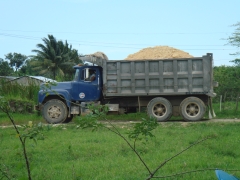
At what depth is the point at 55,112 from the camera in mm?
17172

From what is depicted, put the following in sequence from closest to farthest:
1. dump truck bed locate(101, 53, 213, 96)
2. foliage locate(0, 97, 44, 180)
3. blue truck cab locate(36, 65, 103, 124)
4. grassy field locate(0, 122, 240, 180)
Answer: foliage locate(0, 97, 44, 180) → grassy field locate(0, 122, 240, 180) → dump truck bed locate(101, 53, 213, 96) → blue truck cab locate(36, 65, 103, 124)

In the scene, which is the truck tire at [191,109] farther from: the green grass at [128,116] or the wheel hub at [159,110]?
the green grass at [128,116]

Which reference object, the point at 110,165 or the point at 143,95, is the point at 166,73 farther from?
the point at 110,165

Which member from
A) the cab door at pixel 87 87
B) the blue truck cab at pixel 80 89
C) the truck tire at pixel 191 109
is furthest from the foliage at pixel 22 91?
the truck tire at pixel 191 109

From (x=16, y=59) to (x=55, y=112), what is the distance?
68.6m

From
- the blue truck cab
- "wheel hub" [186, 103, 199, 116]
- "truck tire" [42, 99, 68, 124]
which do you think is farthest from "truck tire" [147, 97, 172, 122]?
"truck tire" [42, 99, 68, 124]

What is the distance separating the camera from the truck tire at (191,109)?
16531 millimetres

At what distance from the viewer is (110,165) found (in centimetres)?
737

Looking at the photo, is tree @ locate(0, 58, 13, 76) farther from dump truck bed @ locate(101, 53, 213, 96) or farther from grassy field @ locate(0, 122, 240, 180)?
grassy field @ locate(0, 122, 240, 180)

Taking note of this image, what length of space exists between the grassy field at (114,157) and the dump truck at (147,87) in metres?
5.01

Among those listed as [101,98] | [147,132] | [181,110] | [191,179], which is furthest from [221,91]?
[147,132]

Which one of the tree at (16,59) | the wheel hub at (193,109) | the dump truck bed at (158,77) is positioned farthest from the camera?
the tree at (16,59)

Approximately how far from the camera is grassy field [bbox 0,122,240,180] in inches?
264

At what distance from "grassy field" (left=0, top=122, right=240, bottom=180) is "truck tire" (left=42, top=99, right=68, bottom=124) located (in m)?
5.63
